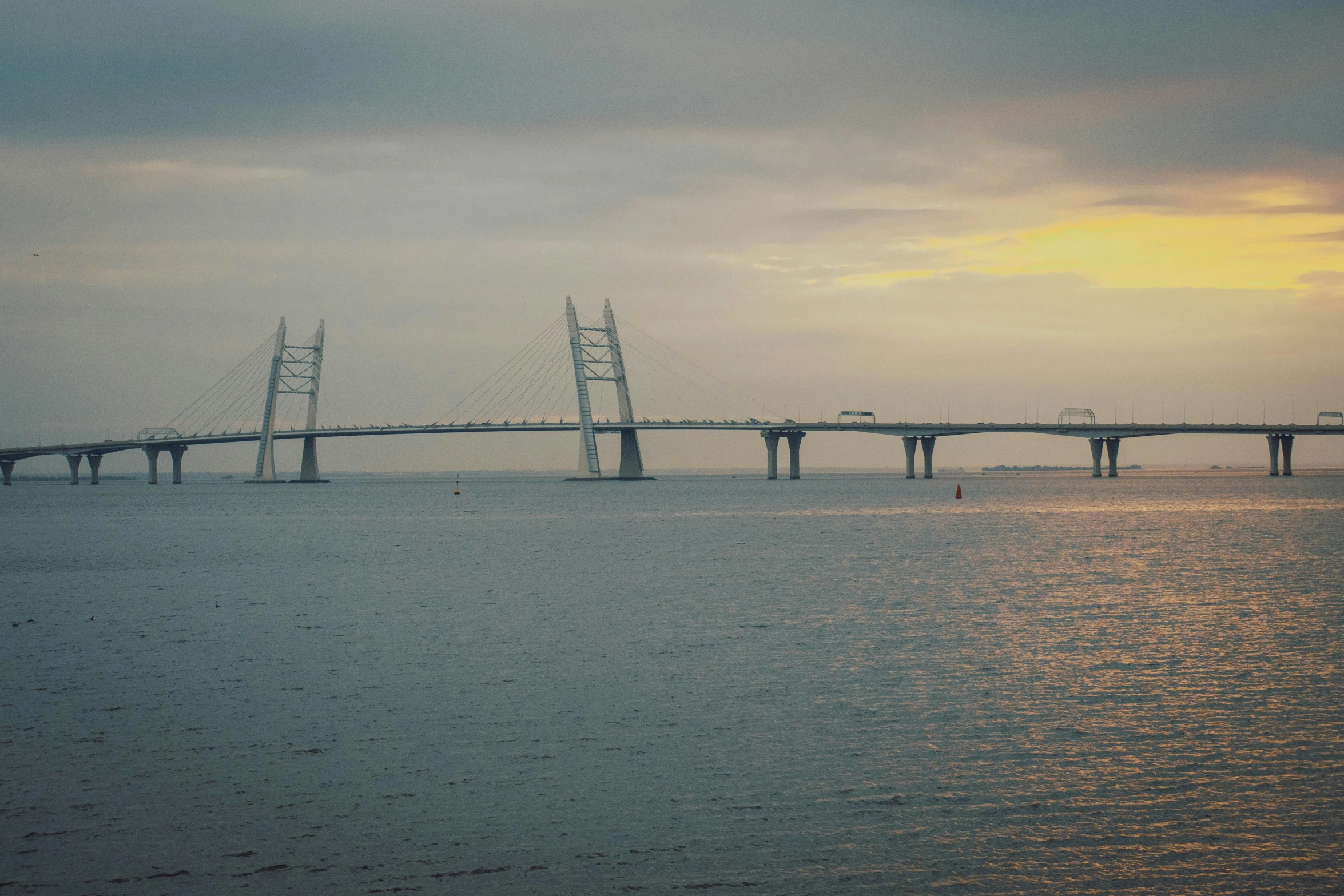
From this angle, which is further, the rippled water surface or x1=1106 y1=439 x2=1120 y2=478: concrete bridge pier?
x1=1106 y1=439 x2=1120 y2=478: concrete bridge pier

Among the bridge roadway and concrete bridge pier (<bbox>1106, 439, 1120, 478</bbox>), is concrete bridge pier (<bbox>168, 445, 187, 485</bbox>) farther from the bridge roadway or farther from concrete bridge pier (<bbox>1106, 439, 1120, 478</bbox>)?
concrete bridge pier (<bbox>1106, 439, 1120, 478</bbox>)

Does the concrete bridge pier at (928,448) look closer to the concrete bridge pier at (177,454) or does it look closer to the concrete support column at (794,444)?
the concrete support column at (794,444)

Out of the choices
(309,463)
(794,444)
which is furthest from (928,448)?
(309,463)

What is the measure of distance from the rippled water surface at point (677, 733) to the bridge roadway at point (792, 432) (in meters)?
102

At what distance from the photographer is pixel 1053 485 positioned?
183 meters

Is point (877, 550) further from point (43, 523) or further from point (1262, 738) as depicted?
point (43, 523)

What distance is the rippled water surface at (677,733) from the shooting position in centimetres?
1054

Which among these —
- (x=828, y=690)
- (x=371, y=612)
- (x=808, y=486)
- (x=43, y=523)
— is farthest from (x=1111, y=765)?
(x=808, y=486)

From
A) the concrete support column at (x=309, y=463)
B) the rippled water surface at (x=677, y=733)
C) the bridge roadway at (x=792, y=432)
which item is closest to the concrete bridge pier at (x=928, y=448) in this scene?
the bridge roadway at (x=792, y=432)

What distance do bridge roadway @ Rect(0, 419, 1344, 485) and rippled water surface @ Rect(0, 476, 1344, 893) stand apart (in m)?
102

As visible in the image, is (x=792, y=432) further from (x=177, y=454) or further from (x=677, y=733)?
Result: (x=677, y=733)

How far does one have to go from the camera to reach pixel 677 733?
15.5 metres

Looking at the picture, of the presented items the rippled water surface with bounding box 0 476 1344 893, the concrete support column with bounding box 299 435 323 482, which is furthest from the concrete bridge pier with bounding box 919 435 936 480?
the rippled water surface with bounding box 0 476 1344 893

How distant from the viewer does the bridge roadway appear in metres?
142
